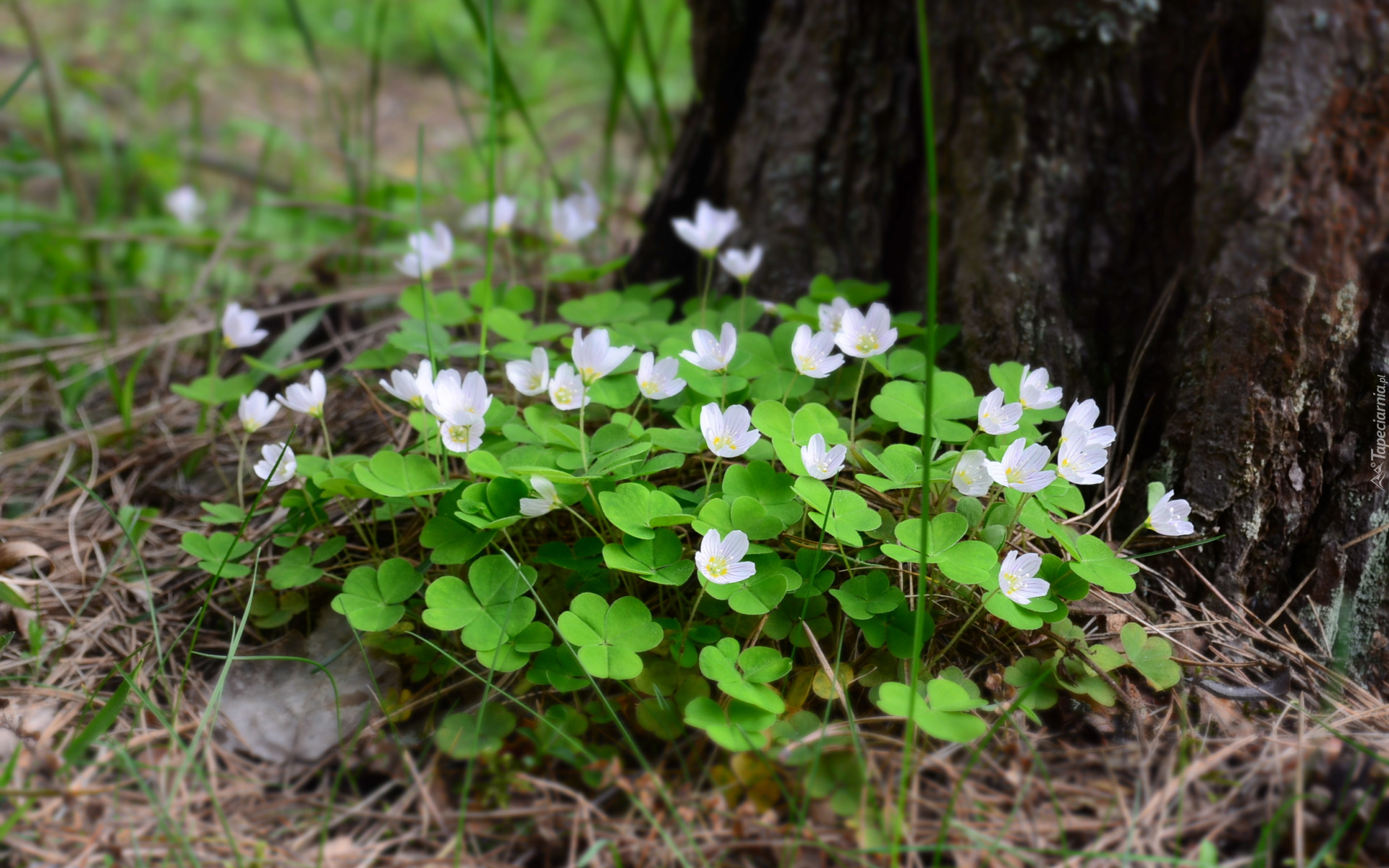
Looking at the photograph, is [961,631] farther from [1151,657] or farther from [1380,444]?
[1380,444]

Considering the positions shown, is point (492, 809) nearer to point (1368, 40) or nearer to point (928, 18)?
point (928, 18)

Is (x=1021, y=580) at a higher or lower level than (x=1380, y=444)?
lower

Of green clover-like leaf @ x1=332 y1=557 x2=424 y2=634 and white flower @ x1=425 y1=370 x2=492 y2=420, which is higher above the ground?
white flower @ x1=425 y1=370 x2=492 y2=420

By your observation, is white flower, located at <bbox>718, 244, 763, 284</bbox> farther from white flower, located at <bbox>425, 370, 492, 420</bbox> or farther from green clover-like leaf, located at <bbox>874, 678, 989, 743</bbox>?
green clover-like leaf, located at <bbox>874, 678, 989, 743</bbox>

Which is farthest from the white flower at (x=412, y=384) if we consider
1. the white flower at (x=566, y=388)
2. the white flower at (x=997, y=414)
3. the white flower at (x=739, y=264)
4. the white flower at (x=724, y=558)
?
the white flower at (x=997, y=414)

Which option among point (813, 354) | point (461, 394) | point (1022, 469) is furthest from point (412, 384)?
point (1022, 469)

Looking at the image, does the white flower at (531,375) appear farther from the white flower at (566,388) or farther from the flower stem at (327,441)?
the flower stem at (327,441)

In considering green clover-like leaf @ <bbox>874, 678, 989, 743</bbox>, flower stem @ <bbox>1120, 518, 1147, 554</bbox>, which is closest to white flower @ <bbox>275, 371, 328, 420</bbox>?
green clover-like leaf @ <bbox>874, 678, 989, 743</bbox>
